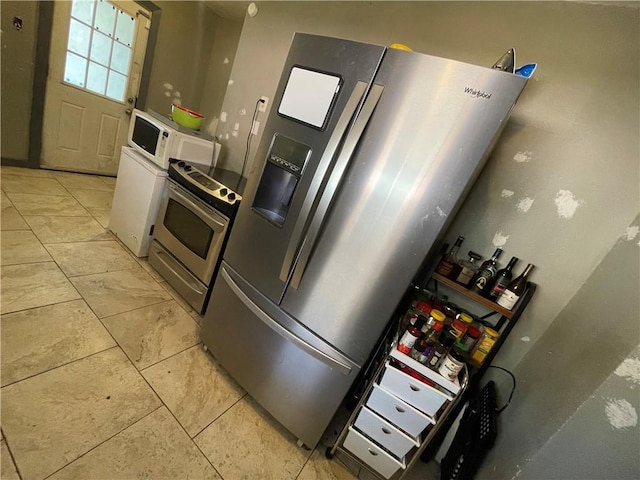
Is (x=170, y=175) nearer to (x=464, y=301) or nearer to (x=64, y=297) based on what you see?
(x=64, y=297)

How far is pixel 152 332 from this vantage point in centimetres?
166

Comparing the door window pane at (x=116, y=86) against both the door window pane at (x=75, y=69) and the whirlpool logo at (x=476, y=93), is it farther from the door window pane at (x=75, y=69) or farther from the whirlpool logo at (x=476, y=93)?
the whirlpool logo at (x=476, y=93)

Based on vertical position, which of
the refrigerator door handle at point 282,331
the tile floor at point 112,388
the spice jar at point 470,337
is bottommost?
the tile floor at point 112,388

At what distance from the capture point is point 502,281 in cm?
135

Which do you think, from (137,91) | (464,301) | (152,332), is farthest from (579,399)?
(137,91)

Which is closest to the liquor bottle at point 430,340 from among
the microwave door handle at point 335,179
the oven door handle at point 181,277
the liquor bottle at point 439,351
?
the liquor bottle at point 439,351

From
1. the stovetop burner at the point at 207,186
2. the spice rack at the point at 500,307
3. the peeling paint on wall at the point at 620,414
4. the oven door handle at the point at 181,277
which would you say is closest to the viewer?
the peeling paint on wall at the point at 620,414

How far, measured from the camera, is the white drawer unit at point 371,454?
1.26 m

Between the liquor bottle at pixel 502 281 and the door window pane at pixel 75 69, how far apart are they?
14.1 feet

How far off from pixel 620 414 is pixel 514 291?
576 mm

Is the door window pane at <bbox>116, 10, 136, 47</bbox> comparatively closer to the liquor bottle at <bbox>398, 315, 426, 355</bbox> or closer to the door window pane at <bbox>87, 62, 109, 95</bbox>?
the door window pane at <bbox>87, 62, 109, 95</bbox>

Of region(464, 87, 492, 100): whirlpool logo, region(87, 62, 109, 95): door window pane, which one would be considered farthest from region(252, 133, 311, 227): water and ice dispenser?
region(87, 62, 109, 95): door window pane

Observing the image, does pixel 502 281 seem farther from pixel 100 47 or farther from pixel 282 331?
pixel 100 47

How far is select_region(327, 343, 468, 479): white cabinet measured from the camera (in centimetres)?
113
